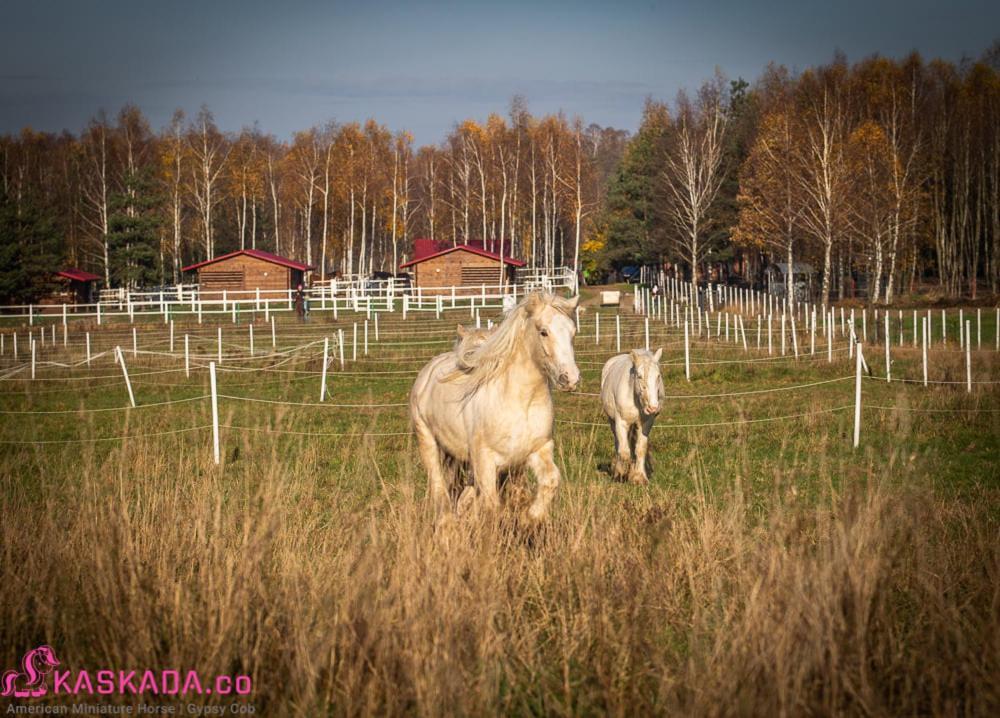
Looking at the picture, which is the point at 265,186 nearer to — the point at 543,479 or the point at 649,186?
the point at 649,186

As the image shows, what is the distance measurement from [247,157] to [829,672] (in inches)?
2788

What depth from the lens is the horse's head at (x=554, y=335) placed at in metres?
5.73

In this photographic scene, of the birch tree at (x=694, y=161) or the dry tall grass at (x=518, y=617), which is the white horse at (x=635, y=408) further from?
the birch tree at (x=694, y=161)

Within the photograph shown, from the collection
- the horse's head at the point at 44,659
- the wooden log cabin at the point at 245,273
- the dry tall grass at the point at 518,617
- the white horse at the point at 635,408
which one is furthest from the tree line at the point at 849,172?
the horse's head at the point at 44,659

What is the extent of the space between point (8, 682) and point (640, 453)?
7.66 m

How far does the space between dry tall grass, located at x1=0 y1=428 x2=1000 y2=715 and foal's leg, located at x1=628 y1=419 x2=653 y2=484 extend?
450 cm

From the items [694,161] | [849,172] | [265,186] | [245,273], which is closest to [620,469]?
[849,172]

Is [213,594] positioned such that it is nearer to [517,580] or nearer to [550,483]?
[517,580]

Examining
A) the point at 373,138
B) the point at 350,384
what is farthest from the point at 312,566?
the point at 373,138

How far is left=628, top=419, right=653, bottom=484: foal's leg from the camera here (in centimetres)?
1024

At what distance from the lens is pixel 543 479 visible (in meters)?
6.14

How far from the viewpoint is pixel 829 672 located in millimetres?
3979

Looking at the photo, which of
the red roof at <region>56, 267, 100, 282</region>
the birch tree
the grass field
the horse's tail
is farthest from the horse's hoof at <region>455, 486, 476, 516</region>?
the red roof at <region>56, 267, 100, 282</region>

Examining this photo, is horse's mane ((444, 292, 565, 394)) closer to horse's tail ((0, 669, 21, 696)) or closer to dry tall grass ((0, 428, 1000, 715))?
dry tall grass ((0, 428, 1000, 715))
